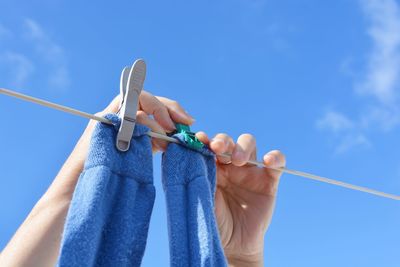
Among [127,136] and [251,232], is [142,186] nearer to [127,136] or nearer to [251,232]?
[127,136]

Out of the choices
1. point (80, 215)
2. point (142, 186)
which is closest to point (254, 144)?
point (142, 186)

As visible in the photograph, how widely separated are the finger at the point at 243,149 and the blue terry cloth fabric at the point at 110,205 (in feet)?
0.76

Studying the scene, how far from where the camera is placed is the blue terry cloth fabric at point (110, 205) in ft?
2.57

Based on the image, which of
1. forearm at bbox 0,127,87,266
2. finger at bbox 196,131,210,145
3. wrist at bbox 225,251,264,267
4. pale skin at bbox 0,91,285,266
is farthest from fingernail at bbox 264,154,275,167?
forearm at bbox 0,127,87,266

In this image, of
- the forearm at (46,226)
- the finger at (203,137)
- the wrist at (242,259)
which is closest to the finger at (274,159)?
the finger at (203,137)

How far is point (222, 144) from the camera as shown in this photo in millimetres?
1098

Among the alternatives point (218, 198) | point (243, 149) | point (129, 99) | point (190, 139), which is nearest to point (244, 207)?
point (218, 198)

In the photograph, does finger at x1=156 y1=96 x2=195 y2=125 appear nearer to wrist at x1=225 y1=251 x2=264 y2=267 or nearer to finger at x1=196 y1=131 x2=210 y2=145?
finger at x1=196 y1=131 x2=210 y2=145

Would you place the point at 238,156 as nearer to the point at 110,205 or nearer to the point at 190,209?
the point at 190,209

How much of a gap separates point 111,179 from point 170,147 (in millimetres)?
161

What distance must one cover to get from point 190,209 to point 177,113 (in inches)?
10.9

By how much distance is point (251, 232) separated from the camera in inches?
50.5

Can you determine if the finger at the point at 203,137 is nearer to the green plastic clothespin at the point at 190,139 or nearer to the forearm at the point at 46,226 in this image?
the green plastic clothespin at the point at 190,139

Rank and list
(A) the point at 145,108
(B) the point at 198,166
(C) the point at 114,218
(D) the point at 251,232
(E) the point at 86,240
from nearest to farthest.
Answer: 1. (E) the point at 86,240
2. (C) the point at 114,218
3. (B) the point at 198,166
4. (A) the point at 145,108
5. (D) the point at 251,232
